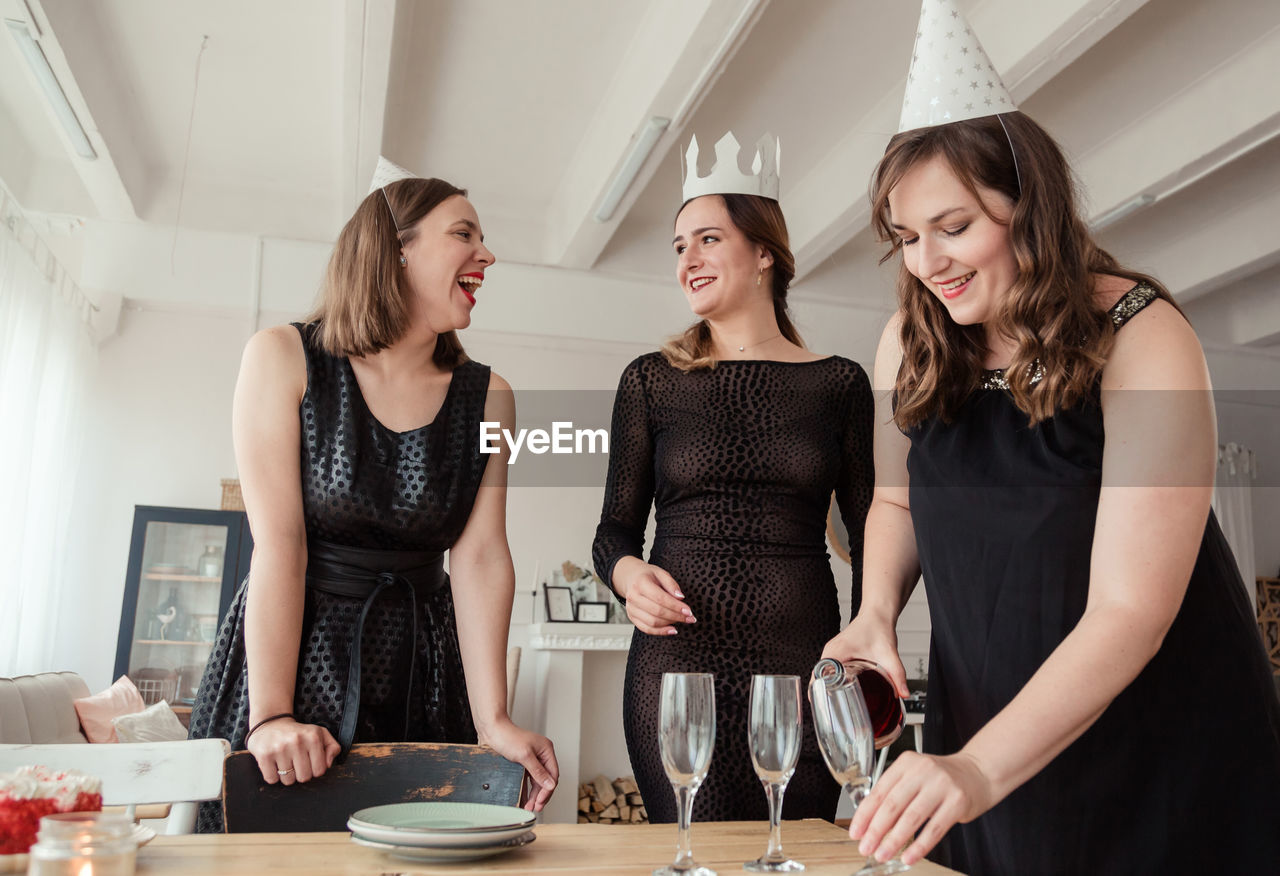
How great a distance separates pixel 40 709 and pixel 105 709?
51 cm

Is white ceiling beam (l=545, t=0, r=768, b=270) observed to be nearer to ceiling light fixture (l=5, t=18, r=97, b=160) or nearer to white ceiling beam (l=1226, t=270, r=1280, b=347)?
ceiling light fixture (l=5, t=18, r=97, b=160)

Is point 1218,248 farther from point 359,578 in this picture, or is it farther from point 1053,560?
point 359,578

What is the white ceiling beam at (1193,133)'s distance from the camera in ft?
13.3

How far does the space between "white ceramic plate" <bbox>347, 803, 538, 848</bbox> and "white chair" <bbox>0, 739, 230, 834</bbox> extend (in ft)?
0.82

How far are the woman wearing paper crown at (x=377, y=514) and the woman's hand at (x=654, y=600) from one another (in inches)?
9.3

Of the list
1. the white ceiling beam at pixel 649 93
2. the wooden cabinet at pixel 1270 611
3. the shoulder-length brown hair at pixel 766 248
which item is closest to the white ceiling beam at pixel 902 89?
the white ceiling beam at pixel 649 93

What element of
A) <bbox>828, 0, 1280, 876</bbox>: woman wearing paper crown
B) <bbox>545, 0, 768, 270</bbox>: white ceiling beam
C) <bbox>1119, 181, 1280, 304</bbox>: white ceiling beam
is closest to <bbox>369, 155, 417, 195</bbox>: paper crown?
<bbox>828, 0, 1280, 876</bbox>: woman wearing paper crown

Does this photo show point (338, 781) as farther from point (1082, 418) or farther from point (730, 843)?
point (1082, 418)

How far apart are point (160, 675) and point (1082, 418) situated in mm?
5074

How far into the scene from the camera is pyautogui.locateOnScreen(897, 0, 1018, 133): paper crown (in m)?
1.24

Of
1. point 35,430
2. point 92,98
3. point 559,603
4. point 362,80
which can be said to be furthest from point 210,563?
point 362,80

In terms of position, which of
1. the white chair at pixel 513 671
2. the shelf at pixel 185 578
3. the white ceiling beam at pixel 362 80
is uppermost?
the white ceiling beam at pixel 362 80

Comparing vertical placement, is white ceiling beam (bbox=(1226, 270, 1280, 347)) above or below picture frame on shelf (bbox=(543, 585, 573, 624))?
above

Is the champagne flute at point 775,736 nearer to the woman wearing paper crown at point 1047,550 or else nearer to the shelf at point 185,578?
the woman wearing paper crown at point 1047,550
